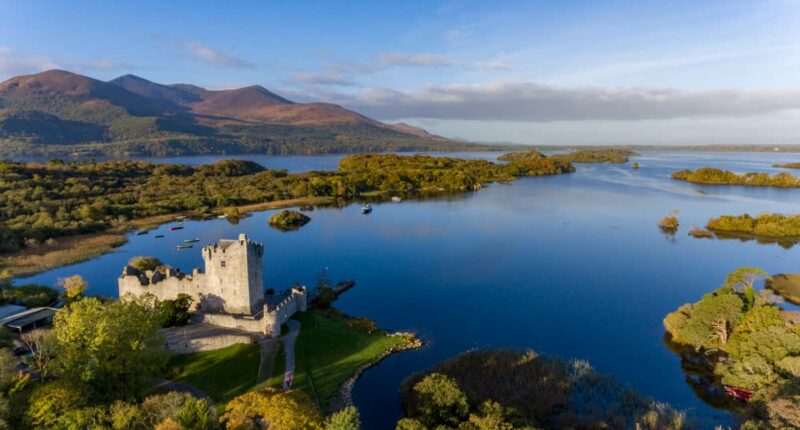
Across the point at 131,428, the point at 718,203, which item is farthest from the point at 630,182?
the point at 131,428

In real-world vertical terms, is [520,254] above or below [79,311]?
below

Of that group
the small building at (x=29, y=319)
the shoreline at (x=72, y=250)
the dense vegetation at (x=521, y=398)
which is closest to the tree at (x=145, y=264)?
the small building at (x=29, y=319)

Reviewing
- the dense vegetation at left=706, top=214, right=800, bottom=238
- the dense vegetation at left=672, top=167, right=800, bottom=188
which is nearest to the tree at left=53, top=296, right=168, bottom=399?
the dense vegetation at left=706, top=214, right=800, bottom=238

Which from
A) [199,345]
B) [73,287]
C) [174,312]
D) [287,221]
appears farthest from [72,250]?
[199,345]

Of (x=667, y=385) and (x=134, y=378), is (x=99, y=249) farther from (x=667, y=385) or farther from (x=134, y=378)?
(x=667, y=385)

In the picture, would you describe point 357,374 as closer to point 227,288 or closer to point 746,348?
point 227,288
